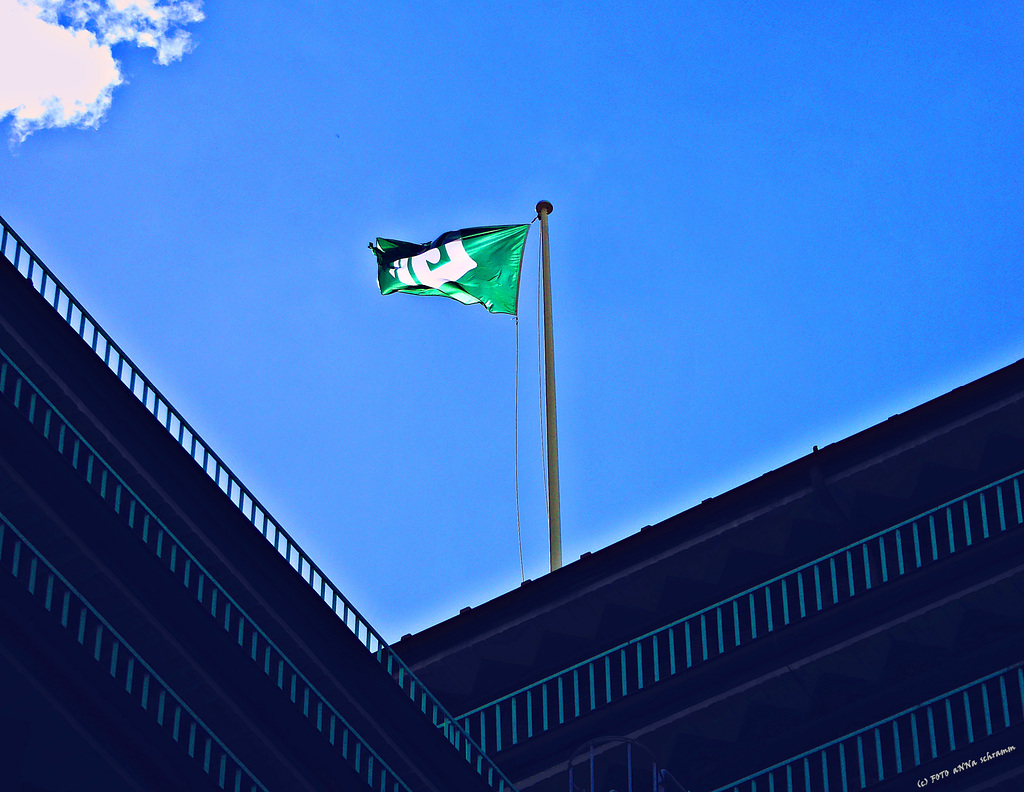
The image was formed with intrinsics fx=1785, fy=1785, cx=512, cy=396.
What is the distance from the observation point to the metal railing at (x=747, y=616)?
24.2 metres

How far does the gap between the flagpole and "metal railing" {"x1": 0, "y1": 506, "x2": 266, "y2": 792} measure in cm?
871

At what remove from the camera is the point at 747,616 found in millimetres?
25344

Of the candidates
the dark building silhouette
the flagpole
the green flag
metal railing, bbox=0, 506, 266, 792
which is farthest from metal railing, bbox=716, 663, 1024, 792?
the green flag

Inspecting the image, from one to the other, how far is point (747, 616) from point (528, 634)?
128 inches

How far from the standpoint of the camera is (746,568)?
1011 inches

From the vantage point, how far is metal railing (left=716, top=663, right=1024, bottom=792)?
73.6 feet

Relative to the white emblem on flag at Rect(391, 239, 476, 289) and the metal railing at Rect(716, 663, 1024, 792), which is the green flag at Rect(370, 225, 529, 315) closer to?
the white emblem on flag at Rect(391, 239, 476, 289)

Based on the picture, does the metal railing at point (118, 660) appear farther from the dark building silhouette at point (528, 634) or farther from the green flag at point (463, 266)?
the green flag at point (463, 266)

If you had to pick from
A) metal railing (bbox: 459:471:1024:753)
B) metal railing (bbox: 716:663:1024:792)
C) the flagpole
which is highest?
the flagpole

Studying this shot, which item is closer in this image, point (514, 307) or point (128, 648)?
point (128, 648)

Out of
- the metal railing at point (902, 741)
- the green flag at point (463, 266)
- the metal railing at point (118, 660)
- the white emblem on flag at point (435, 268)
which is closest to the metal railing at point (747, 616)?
the metal railing at point (902, 741)

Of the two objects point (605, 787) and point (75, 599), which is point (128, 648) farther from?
point (605, 787)

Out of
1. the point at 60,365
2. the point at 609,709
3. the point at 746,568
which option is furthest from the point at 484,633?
the point at 60,365

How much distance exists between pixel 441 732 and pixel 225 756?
13.2ft
